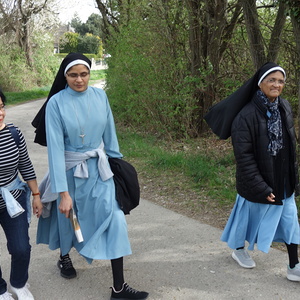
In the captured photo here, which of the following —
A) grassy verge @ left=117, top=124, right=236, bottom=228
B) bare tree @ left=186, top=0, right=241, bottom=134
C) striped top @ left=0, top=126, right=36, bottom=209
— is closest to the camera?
striped top @ left=0, top=126, right=36, bottom=209

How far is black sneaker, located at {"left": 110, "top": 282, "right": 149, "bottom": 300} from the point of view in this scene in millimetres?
3406

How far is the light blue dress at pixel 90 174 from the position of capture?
3.35 metres

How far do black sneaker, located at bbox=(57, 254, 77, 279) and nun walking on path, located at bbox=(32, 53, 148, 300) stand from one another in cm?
38

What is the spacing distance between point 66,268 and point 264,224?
1793mm

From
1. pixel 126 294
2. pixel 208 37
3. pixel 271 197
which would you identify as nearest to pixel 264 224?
pixel 271 197

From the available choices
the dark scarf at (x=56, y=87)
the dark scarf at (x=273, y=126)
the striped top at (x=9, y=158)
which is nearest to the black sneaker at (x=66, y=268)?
the striped top at (x=9, y=158)

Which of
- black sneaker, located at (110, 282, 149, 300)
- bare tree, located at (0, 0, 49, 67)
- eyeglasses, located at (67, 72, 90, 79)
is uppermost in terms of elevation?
bare tree, located at (0, 0, 49, 67)

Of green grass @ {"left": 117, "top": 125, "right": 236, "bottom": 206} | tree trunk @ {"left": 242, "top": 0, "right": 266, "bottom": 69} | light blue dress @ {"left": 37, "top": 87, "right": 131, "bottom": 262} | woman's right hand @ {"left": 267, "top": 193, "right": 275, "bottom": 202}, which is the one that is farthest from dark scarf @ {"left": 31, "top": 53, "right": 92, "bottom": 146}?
tree trunk @ {"left": 242, "top": 0, "right": 266, "bottom": 69}

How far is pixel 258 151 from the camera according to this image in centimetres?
357

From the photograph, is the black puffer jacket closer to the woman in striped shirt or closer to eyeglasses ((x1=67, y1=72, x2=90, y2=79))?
eyeglasses ((x1=67, y1=72, x2=90, y2=79))

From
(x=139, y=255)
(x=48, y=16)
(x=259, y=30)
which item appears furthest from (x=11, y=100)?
(x=139, y=255)

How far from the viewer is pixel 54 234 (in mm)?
3775

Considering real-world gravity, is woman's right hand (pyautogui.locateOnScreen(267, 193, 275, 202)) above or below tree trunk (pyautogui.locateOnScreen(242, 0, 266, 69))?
below

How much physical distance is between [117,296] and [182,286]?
0.60m
